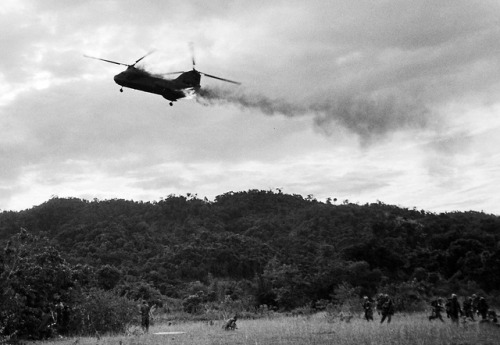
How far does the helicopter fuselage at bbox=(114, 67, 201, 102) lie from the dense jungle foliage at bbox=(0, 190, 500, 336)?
8501 mm

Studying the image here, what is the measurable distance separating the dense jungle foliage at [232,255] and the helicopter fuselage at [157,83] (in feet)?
27.9

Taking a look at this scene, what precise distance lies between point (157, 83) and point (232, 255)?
57.7 metres

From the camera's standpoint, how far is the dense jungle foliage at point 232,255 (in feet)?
91.2

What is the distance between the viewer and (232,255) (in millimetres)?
80250

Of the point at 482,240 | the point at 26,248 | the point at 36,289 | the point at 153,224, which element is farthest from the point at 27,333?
the point at 153,224

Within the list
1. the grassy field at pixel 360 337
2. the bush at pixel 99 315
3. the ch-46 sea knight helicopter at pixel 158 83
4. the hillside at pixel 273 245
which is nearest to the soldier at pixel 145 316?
the bush at pixel 99 315

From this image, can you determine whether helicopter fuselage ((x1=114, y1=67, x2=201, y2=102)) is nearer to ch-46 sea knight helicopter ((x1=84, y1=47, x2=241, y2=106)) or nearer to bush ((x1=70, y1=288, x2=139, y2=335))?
ch-46 sea knight helicopter ((x1=84, y1=47, x2=241, y2=106))

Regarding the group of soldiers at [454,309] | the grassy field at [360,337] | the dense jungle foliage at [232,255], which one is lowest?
the grassy field at [360,337]

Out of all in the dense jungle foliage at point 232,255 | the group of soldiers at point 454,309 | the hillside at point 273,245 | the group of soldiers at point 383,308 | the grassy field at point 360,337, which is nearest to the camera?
the grassy field at point 360,337

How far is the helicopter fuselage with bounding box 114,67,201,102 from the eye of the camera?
2494 cm

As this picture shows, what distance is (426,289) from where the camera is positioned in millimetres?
47094

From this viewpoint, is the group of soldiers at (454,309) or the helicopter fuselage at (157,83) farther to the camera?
the helicopter fuselage at (157,83)

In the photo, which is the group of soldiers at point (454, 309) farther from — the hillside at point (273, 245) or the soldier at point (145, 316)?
the hillside at point (273, 245)

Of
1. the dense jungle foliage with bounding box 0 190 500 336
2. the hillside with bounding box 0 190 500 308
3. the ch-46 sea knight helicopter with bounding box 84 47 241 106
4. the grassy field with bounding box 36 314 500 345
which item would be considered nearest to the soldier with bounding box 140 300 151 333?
the dense jungle foliage with bounding box 0 190 500 336
